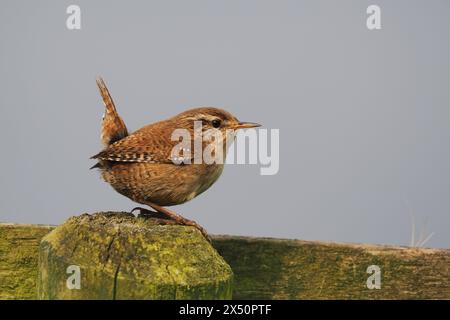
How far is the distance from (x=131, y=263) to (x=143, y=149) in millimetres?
1614

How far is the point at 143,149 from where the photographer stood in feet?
14.4

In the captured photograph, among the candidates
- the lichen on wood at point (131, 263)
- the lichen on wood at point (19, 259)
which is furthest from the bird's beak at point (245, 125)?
the lichen on wood at point (131, 263)

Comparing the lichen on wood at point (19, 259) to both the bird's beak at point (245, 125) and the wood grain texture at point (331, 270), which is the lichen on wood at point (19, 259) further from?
the bird's beak at point (245, 125)

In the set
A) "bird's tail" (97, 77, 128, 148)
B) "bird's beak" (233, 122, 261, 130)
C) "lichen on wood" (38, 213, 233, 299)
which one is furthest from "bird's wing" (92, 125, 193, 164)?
"lichen on wood" (38, 213, 233, 299)

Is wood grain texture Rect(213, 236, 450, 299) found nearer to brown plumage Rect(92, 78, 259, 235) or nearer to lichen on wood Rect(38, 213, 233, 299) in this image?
brown plumage Rect(92, 78, 259, 235)

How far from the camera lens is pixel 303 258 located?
3.93 m

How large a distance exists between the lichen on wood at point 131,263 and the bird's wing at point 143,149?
118 centimetres

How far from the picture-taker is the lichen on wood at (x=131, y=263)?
9.16 feet

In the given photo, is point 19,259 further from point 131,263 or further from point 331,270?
point 331,270

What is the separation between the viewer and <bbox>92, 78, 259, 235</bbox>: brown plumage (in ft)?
13.7
